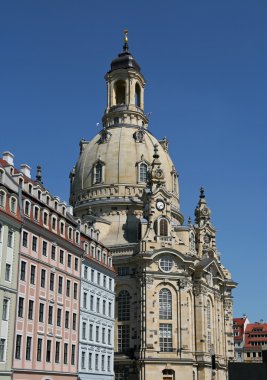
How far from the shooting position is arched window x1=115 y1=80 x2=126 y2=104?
419 ft

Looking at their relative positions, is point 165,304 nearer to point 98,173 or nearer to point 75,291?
point 98,173

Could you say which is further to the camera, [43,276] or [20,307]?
[43,276]

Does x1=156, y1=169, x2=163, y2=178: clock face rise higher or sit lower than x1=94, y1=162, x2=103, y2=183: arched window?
lower

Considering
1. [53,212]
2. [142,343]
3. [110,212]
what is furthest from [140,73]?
[53,212]

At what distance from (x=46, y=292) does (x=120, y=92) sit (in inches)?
3171

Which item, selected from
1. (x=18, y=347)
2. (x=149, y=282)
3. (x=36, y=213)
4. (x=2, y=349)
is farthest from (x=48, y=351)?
(x=149, y=282)

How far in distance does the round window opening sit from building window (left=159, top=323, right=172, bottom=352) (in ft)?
28.8

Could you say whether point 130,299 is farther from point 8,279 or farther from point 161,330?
point 8,279

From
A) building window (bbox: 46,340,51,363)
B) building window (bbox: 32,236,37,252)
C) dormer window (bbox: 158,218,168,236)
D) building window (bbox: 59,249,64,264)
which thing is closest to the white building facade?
building window (bbox: 59,249,64,264)

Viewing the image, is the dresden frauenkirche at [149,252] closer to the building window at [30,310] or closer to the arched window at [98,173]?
the arched window at [98,173]

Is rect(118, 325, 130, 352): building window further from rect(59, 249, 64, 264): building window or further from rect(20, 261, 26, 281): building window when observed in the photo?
rect(20, 261, 26, 281): building window

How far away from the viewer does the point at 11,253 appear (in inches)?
1977

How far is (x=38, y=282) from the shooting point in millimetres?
54031

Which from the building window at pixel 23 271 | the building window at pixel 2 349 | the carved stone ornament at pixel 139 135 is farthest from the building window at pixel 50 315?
the carved stone ornament at pixel 139 135
